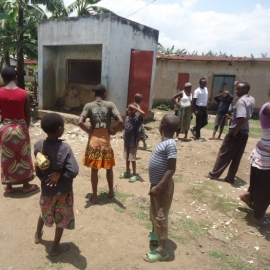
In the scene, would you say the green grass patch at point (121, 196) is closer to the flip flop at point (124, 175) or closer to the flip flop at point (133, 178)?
the flip flop at point (133, 178)

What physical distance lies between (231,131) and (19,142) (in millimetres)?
3290

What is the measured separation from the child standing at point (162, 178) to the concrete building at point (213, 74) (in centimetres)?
1194

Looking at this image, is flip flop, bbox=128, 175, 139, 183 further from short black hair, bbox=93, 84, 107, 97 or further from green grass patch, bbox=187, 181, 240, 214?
short black hair, bbox=93, 84, 107, 97

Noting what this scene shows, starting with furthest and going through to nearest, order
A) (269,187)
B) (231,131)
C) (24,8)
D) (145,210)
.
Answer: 1. (24,8)
2. (231,131)
3. (145,210)
4. (269,187)

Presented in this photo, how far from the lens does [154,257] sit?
2398mm

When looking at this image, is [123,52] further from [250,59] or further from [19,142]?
[250,59]

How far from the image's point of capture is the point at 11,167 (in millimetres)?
3521

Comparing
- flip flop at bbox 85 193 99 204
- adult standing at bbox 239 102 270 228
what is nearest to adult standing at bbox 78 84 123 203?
flip flop at bbox 85 193 99 204

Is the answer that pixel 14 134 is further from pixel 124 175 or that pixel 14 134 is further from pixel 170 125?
pixel 170 125

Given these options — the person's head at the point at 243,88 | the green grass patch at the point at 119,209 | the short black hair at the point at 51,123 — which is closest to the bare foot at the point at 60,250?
the green grass patch at the point at 119,209

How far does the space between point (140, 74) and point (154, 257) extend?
6.38 metres

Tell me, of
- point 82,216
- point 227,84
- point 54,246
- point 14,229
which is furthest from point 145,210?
point 227,84

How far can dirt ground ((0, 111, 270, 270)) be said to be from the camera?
240 centimetres

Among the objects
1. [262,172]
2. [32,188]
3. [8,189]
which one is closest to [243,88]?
[262,172]
